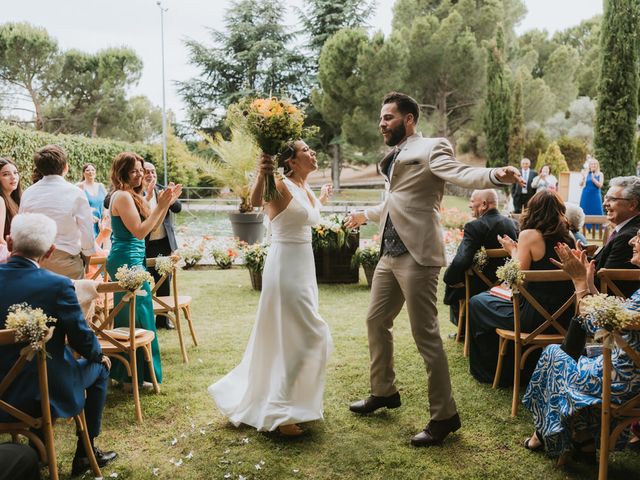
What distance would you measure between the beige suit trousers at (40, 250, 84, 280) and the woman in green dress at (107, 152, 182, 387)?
35 centimetres

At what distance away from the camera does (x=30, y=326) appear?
2.22 m

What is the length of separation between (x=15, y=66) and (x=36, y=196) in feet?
88.2

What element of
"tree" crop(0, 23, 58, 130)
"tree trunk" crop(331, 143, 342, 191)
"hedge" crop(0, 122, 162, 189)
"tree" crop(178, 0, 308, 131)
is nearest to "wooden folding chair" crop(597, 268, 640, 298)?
"hedge" crop(0, 122, 162, 189)

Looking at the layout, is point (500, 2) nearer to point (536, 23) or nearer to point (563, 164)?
point (536, 23)

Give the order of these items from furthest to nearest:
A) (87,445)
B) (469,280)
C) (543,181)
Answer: (543,181)
(469,280)
(87,445)

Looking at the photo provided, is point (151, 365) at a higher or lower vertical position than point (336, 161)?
lower

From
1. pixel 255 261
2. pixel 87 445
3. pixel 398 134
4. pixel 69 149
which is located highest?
pixel 69 149

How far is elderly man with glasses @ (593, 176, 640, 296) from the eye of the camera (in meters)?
3.46

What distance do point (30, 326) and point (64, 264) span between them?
7.32 feet

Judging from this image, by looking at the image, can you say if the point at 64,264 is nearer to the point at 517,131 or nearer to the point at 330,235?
the point at 330,235

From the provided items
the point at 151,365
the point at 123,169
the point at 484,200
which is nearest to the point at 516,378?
the point at 484,200

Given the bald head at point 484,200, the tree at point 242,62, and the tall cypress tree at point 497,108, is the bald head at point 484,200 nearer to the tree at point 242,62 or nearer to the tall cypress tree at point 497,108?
the tall cypress tree at point 497,108

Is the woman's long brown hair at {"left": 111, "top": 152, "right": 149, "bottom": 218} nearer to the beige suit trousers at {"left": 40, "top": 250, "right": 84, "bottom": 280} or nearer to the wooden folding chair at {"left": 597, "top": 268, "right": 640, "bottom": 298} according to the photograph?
the beige suit trousers at {"left": 40, "top": 250, "right": 84, "bottom": 280}

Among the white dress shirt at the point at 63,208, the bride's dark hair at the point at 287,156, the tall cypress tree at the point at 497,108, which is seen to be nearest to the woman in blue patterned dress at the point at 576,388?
the bride's dark hair at the point at 287,156
